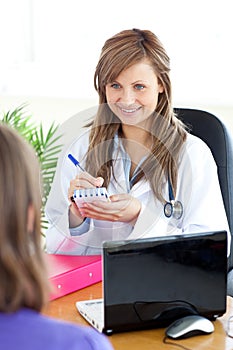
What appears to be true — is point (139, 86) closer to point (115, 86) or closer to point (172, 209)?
point (115, 86)

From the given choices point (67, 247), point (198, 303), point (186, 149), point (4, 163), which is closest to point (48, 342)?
point (4, 163)

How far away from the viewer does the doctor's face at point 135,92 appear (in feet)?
6.53

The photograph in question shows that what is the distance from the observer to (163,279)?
4.73ft

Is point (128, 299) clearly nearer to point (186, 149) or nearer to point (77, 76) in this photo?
point (186, 149)

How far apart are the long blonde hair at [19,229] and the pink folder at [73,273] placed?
0.74m

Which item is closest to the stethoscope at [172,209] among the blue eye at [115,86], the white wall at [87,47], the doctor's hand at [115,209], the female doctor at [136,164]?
the female doctor at [136,164]

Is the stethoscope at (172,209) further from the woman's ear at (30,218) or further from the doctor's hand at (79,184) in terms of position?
the woman's ear at (30,218)

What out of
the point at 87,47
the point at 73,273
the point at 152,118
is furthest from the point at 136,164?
the point at 87,47

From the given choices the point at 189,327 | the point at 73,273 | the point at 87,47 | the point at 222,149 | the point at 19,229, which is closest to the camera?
the point at 19,229

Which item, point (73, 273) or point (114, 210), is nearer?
point (73, 273)

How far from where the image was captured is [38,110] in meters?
3.73

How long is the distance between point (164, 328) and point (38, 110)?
8.00 ft

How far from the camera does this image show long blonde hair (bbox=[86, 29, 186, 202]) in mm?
1982

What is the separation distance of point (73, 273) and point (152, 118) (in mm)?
618
